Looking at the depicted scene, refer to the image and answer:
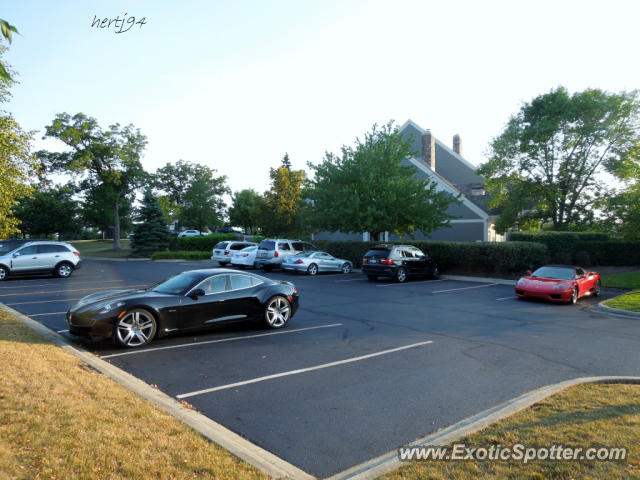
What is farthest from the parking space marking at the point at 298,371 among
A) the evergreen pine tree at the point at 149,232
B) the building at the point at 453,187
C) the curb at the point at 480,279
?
the evergreen pine tree at the point at 149,232

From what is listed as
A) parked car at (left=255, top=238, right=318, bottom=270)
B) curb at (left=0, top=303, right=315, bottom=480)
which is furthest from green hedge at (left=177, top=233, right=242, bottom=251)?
curb at (left=0, top=303, right=315, bottom=480)

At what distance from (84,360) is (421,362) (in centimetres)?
520

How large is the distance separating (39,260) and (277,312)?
601 inches

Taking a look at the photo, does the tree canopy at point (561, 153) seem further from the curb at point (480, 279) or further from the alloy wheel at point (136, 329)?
the alloy wheel at point (136, 329)

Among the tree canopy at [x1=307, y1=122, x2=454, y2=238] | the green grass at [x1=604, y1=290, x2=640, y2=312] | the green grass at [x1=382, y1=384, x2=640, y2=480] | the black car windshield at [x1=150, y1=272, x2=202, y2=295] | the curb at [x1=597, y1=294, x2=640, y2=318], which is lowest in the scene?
the curb at [x1=597, y1=294, x2=640, y2=318]

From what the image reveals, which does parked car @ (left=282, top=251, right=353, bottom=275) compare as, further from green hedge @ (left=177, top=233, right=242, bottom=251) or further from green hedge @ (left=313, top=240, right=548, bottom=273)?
green hedge @ (left=177, top=233, right=242, bottom=251)

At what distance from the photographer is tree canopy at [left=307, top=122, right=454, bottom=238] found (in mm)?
24312

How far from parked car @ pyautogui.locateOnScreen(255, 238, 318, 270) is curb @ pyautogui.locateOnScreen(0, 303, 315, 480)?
57.0 feet

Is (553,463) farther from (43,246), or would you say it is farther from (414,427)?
(43,246)

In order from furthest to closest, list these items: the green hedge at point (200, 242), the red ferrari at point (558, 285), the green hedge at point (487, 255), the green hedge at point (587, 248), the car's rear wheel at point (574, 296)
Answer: the green hedge at point (200, 242)
the green hedge at point (587, 248)
the green hedge at point (487, 255)
the car's rear wheel at point (574, 296)
the red ferrari at point (558, 285)

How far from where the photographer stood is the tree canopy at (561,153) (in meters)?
28.2

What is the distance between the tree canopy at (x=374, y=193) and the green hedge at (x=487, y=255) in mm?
1917

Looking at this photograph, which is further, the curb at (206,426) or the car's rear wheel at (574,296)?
the car's rear wheel at (574,296)

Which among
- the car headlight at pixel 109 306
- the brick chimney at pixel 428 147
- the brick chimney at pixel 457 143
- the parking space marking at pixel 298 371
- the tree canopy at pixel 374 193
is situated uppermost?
the brick chimney at pixel 457 143
